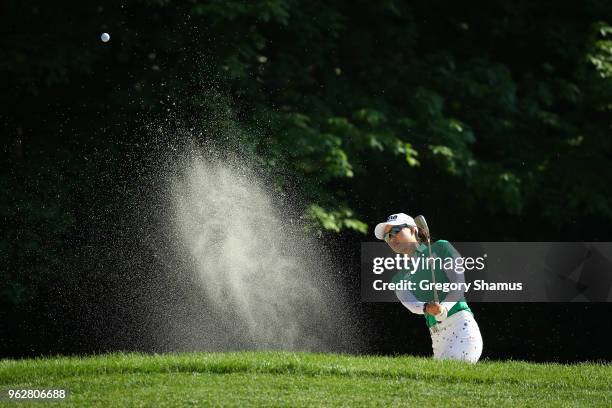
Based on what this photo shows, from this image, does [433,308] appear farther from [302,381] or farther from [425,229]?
[302,381]

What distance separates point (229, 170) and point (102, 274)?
2.31 metres

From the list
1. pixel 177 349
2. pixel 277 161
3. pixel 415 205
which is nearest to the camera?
pixel 177 349

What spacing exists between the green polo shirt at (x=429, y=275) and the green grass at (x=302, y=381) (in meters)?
0.43

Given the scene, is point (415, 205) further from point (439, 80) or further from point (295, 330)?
point (295, 330)

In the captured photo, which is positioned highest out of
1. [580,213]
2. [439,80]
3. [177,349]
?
[439,80]

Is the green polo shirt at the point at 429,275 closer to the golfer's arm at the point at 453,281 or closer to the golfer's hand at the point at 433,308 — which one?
the golfer's arm at the point at 453,281

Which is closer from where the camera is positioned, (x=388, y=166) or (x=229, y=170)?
(x=229, y=170)

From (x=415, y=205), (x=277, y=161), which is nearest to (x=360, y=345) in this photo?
(x=415, y=205)

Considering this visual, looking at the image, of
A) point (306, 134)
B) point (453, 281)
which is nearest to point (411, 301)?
point (453, 281)

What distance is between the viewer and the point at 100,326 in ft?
45.2

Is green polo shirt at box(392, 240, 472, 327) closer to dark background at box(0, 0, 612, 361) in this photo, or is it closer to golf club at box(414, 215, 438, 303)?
golf club at box(414, 215, 438, 303)

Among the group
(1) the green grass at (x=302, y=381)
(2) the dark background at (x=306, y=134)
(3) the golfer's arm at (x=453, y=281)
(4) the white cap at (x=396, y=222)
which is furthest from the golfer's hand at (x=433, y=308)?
(2) the dark background at (x=306, y=134)

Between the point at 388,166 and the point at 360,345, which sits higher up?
the point at 388,166

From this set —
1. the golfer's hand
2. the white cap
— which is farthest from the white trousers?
the white cap
